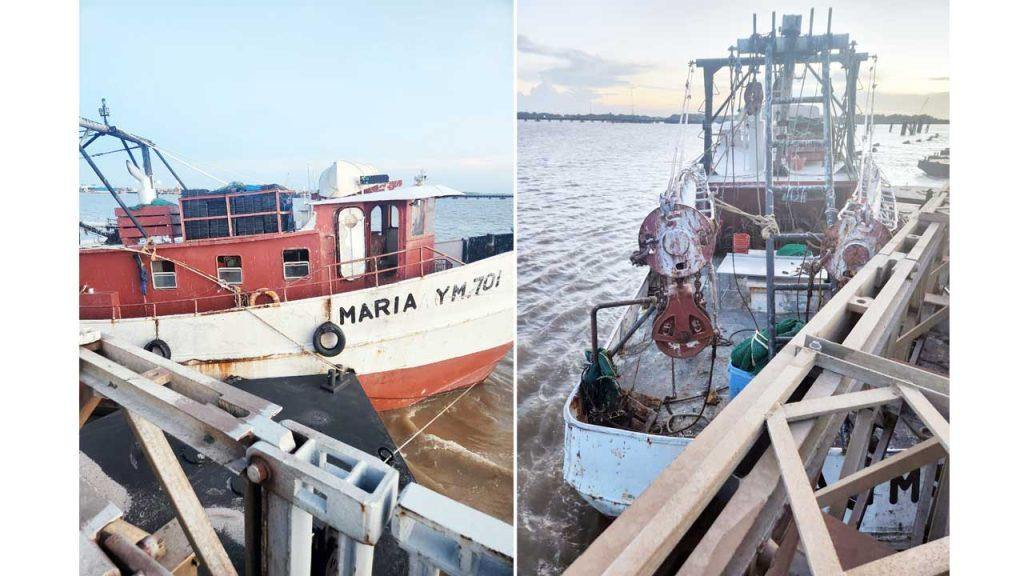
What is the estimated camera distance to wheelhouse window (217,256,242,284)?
2645 millimetres

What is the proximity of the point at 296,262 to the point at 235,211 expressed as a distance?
0.33 metres

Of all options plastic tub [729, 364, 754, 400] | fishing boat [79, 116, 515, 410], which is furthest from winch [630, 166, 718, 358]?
fishing boat [79, 116, 515, 410]

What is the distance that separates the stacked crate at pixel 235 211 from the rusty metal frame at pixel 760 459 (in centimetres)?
194

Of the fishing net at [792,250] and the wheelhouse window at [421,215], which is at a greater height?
the wheelhouse window at [421,215]

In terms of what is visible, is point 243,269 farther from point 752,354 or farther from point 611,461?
point 752,354

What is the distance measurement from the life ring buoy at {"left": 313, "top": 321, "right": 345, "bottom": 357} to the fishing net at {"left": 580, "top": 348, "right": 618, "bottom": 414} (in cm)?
119

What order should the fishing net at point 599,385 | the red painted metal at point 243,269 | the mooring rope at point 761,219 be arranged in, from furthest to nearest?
the red painted metal at point 243,269
the mooring rope at point 761,219
the fishing net at point 599,385

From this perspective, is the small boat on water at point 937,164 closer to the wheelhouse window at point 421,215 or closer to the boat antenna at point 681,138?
the boat antenna at point 681,138

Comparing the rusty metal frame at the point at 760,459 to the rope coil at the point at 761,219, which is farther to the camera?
the rope coil at the point at 761,219

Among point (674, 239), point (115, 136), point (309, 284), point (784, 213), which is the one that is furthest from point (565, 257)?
point (115, 136)

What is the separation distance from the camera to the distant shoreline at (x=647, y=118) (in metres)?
1.88

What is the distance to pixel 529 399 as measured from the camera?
79.4 inches

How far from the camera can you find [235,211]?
255 centimetres

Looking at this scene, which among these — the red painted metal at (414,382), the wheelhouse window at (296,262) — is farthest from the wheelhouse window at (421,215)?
the red painted metal at (414,382)
